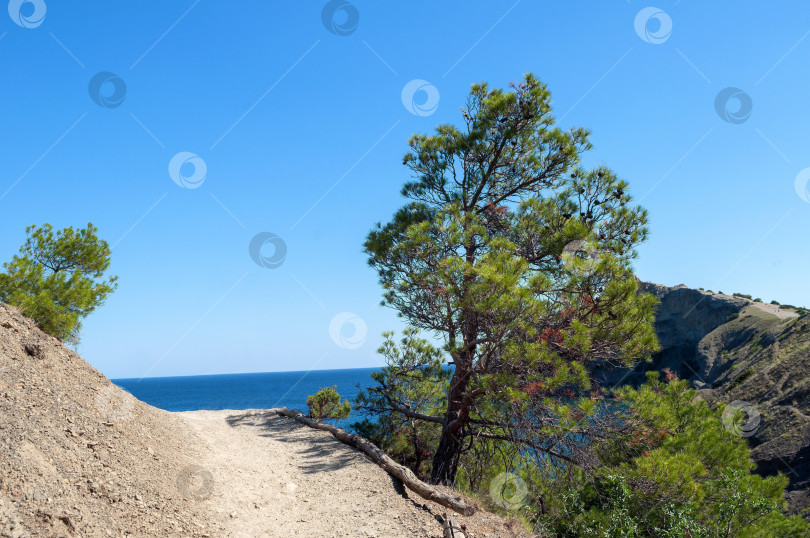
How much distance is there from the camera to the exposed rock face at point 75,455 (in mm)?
4668

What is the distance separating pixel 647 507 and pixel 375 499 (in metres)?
4.41

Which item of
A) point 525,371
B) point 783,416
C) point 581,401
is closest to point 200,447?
point 525,371

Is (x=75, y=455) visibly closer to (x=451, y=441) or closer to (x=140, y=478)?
(x=140, y=478)

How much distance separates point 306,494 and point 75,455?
141 inches

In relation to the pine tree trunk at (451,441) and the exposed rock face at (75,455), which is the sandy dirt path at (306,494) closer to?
the exposed rock face at (75,455)

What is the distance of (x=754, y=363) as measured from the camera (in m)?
36.1

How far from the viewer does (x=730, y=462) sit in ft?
29.3

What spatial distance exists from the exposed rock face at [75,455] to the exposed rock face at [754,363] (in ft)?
26.3

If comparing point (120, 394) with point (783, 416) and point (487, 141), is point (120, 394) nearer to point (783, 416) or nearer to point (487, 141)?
point (487, 141)

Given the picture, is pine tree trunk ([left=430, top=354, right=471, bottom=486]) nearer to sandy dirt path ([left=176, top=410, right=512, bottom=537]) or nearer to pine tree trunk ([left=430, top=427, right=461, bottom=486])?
pine tree trunk ([left=430, top=427, right=461, bottom=486])

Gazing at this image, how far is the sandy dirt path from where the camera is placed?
6453 millimetres

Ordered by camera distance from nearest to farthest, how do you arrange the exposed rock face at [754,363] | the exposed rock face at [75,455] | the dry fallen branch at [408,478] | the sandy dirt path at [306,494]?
1. the exposed rock face at [75,455]
2. the sandy dirt path at [306,494]
3. the dry fallen branch at [408,478]
4. the exposed rock face at [754,363]

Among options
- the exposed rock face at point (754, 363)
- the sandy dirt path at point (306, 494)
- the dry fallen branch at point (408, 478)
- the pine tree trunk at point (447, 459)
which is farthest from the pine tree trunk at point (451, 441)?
the exposed rock face at point (754, 363)

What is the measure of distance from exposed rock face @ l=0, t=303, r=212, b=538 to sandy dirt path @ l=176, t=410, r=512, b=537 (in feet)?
2.05
